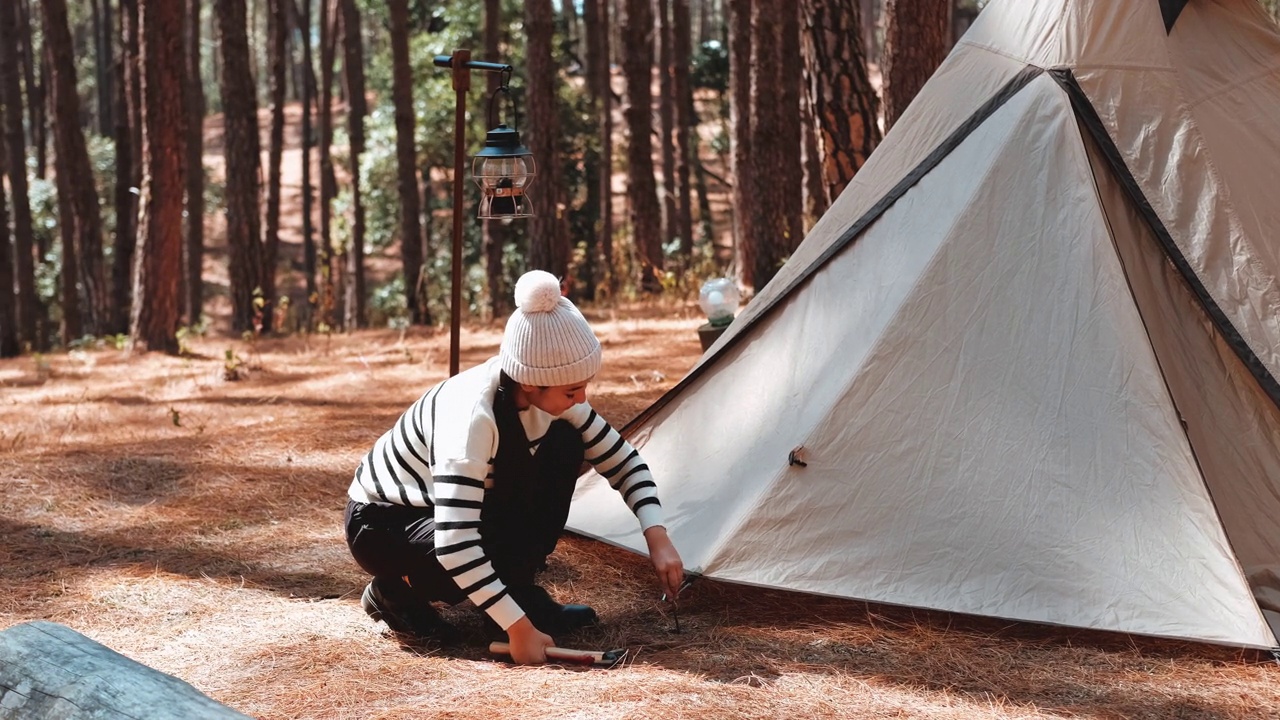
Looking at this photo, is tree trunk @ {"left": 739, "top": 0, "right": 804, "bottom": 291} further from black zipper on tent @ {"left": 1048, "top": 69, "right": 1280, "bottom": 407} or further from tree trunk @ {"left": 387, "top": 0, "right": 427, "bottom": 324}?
black zipper on tent @ {"left": 1048, "top": 69, "right": 1280, "bottom": 407}

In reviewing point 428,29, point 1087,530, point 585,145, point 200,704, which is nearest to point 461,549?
point 200,704

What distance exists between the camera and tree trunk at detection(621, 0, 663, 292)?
39.5ft

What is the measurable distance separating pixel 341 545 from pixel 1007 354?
2561 millimetres

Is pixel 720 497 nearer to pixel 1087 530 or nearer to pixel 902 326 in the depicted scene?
pixel 902 326

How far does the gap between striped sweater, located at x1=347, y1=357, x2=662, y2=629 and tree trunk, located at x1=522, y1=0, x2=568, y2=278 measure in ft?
23.4

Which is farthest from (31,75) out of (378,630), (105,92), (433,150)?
(378,630)

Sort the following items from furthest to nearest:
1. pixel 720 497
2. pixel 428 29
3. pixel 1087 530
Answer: pixel 428 29 → pixel 720 497 → pixel 1087 530

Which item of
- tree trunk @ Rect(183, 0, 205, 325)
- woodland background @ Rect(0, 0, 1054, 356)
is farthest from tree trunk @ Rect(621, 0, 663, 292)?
tree trunk @ Rect(183, 0, 205, 325)

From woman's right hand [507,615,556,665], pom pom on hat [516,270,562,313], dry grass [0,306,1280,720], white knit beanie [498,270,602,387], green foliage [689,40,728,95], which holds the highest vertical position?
green foliage [689,40,728,95]

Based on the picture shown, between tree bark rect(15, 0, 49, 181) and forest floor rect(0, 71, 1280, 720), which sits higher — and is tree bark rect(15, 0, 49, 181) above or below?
above

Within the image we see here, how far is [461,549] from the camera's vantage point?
3102 millimetres

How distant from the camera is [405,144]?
13352 mm

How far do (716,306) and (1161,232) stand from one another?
9.52ft

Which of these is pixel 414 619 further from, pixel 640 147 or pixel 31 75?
pixel 31 75
